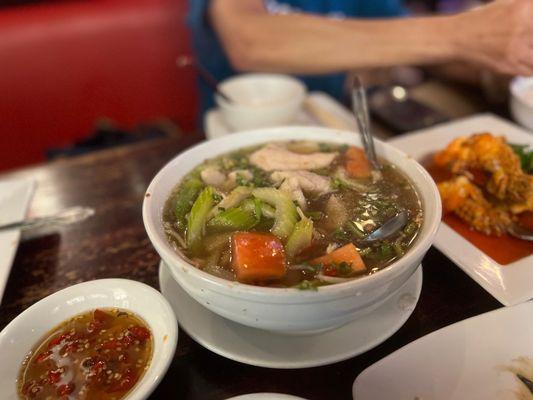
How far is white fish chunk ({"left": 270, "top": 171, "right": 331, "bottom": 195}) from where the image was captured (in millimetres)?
1297

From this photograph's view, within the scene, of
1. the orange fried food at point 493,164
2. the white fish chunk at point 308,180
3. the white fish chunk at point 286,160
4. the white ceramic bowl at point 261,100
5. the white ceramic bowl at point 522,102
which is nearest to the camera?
the white fish chunk at point 308,180

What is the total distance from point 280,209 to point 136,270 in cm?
57

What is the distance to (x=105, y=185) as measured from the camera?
1.90 m

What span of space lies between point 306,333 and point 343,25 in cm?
175

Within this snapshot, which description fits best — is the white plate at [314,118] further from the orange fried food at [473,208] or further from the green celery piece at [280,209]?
the green celery piece at [280,209]

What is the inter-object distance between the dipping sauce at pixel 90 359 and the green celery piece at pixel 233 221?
0.30 m

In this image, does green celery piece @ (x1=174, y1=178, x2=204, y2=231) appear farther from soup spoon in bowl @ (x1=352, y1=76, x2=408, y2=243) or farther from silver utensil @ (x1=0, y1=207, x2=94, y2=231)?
silver utensil @ (x1=0, y1=207, x2=94, y2=231)

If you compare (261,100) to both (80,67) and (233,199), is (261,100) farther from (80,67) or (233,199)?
(80,67)

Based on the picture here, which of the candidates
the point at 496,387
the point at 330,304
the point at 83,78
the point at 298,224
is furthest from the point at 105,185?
the point at 83,78

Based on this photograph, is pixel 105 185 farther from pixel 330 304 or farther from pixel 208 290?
pixel 330 304

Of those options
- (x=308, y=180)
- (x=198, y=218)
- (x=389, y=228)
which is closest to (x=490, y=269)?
(x=389, y=228)

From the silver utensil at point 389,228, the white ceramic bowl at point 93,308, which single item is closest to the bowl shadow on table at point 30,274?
the white ceramic bowl at point 93,308

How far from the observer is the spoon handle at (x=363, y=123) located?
4.65 feet

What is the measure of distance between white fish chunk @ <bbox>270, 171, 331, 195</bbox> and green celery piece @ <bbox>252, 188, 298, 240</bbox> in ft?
0.40
